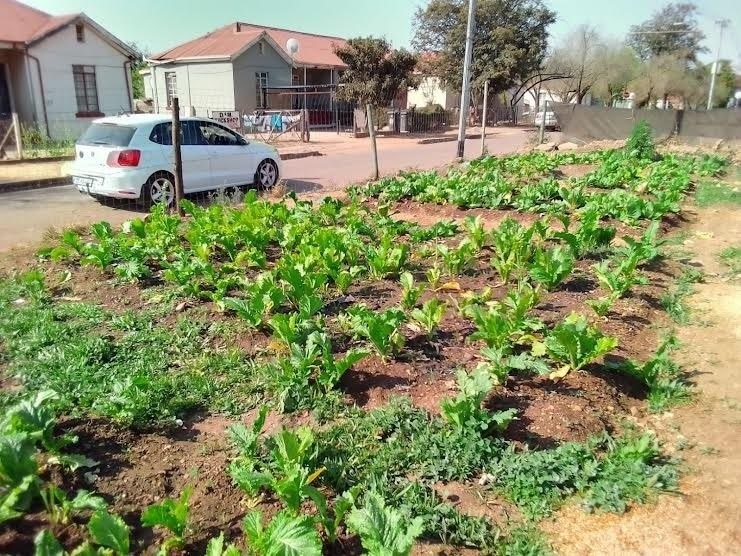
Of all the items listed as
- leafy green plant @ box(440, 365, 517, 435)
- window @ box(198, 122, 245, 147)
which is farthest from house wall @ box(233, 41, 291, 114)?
leafy green plant @ box(440, 365, 517, 435)

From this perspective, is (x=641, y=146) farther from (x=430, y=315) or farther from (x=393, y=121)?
(x=393, y=121)

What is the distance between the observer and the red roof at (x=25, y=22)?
875 inches

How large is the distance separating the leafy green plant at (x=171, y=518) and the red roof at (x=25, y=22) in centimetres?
2420

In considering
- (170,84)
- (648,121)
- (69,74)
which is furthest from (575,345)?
(170,84)

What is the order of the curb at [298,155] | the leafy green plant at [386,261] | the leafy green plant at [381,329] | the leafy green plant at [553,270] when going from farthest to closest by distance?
the curb at [298,155]
the leafy green plant at [386,261]
the leafy green plant at [553,270]
the leafy green plant at [381,329]

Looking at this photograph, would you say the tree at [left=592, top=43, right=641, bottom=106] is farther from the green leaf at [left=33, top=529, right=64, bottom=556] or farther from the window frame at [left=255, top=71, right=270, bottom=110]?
the green leaf at [left=33, top=529, right=64, bottom=556]

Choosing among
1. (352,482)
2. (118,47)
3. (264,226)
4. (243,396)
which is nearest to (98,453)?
(243,396)

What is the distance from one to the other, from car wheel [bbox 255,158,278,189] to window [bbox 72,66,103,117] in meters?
15.3

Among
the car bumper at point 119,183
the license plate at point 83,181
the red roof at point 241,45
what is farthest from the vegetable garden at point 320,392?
the red roof at point 241,45

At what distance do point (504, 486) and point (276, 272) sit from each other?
336cm

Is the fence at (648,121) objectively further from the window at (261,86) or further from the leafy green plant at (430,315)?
the leafy green plant at (430,315)

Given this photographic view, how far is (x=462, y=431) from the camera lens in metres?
3.51

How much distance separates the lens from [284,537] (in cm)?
257

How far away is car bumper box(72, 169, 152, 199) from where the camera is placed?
10188mm
